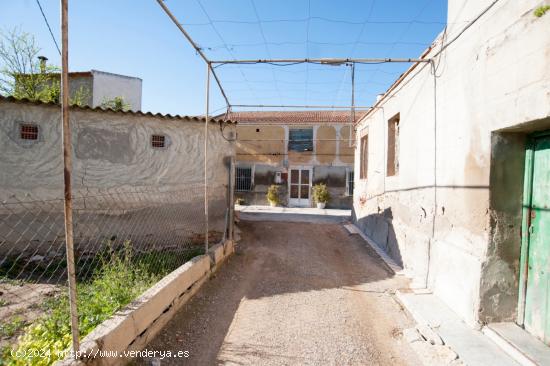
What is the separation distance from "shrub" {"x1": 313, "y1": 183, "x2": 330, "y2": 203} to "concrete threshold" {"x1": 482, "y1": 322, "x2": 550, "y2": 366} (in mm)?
13044

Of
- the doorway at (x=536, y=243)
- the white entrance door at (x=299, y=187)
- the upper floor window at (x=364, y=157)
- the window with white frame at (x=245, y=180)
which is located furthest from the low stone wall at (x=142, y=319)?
the window with white frame at (x=245, y=180)

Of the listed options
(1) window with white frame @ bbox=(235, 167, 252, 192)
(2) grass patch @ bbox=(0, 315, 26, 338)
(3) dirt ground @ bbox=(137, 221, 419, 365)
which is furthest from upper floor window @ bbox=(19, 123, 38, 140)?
(1) window with white frame @ bbox=(235, 167, 252, 192)

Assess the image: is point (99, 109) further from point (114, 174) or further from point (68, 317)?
point (68, 317)

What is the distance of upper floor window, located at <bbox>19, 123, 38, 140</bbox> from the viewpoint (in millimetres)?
5922

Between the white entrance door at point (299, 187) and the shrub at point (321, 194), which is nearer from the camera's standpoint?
the shrub at point (321, 194)

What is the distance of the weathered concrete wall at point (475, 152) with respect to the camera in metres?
2.75

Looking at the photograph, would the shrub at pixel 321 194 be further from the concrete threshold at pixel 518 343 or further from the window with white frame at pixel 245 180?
the concrete threshold at pixel 518 343

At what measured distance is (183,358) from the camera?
2861mm

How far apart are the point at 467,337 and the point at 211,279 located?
11.6 ft

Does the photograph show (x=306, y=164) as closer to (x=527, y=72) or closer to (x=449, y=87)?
(x=449, y=87)

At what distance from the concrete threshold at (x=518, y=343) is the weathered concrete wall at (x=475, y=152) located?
0.12m

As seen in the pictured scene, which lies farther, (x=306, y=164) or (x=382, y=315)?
(x=306, y=164)

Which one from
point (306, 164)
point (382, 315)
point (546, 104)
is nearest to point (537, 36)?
point (546, 104)

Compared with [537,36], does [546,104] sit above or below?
below
